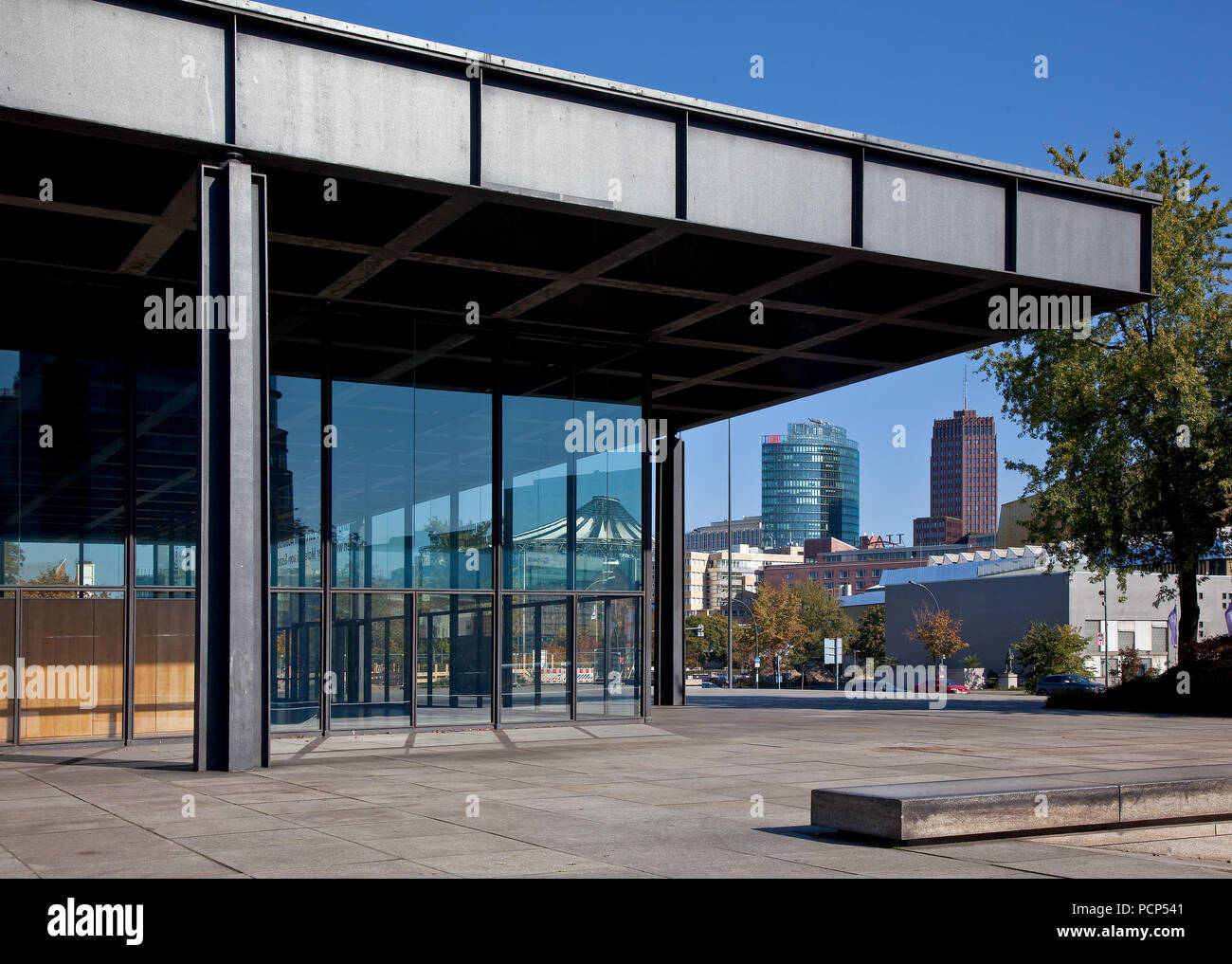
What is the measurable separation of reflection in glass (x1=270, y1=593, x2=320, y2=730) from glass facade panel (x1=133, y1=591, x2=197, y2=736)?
1.39 metres

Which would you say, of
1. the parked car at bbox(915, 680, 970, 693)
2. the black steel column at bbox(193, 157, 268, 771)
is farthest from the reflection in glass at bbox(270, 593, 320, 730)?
the parked car at bbox(915, 680, 970, 693)

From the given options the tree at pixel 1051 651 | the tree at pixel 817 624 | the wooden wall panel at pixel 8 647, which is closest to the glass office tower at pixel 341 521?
the wooden wall panel at pixel 8 647

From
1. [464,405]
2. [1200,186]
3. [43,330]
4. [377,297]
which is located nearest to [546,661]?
[464,405]

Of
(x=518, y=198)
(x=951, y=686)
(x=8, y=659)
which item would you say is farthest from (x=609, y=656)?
(x=951, y=686)

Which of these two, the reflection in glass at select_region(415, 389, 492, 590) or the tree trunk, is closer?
the reflection in glass at select_region(415, 389, 492, 590)

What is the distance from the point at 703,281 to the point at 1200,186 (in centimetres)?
2169

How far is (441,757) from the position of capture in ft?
58.3

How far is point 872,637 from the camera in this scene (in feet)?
399

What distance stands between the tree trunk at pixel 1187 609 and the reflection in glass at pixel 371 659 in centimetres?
2293

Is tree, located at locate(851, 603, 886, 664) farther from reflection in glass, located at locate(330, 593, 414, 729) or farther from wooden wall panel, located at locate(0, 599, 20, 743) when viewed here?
wooden wall panel, located at locate(0, 599, 20, 743)

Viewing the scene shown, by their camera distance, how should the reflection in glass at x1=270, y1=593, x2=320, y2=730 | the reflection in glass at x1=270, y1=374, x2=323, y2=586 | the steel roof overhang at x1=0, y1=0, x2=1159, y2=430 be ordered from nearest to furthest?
1. the steel roof overhang at x1=0, y1=0, x2=1159, y2=430
2. the reflection in glass at x1=270, y1=593, x2=320, y2=730
3. the reflection in glass at x1=270, y1=374, x2=323, y2=586

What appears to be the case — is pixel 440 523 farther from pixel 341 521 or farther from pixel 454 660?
pixel 454 660

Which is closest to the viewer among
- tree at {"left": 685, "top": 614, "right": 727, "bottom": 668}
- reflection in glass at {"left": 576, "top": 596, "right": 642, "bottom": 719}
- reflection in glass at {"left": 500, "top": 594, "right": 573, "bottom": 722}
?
reflection in glass at {"left": 500, "top": 594, "right": 573, "bottom": 722}

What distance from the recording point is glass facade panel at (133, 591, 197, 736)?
20.5 meters
